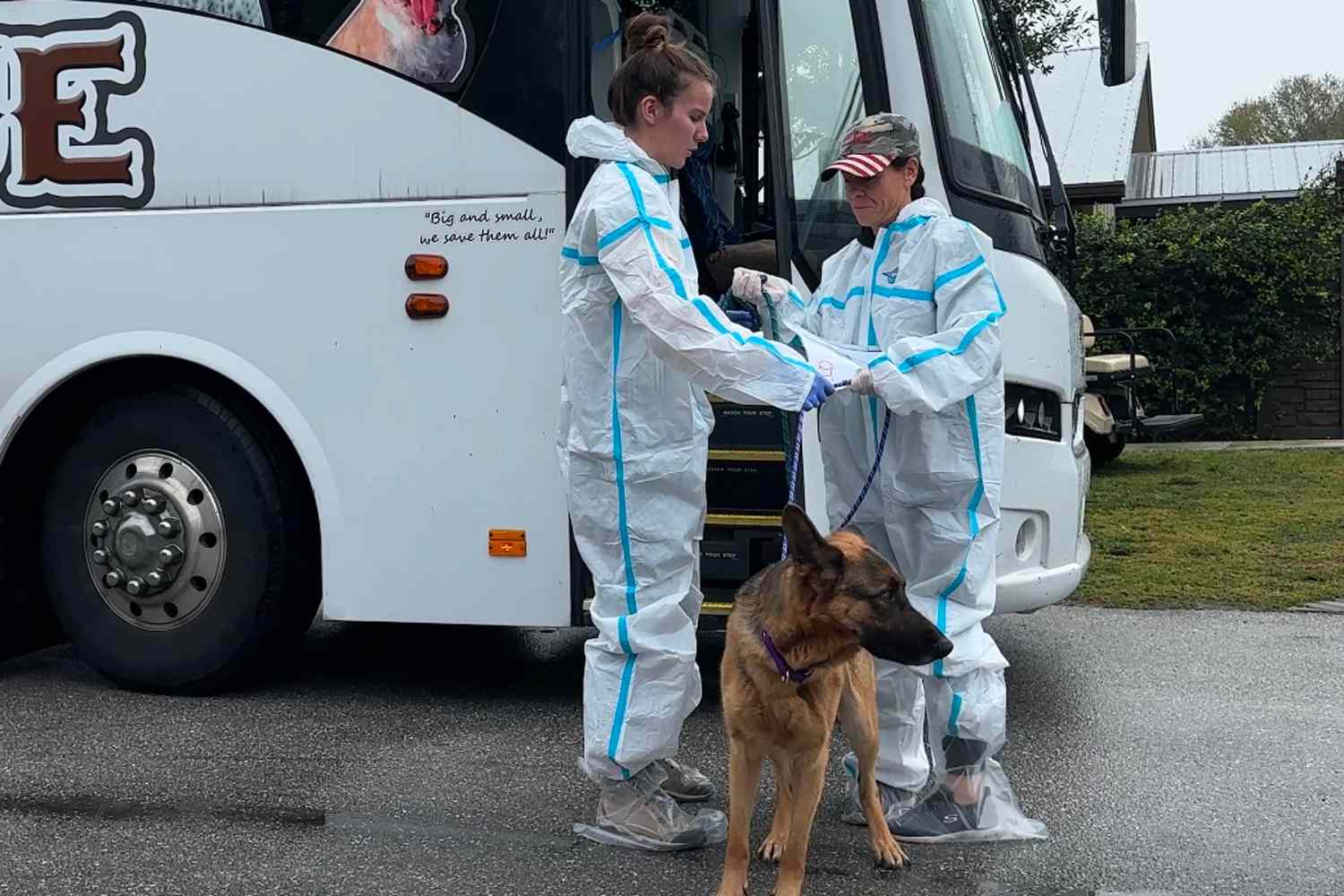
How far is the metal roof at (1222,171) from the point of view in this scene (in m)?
21.3

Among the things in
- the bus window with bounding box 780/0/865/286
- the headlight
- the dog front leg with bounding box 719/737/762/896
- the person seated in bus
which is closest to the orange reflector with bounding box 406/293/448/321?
the person seated in bus

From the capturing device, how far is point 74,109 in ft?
17.7

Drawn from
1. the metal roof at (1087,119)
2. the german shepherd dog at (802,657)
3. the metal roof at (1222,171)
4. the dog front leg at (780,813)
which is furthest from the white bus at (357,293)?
the metal roof at (1222,171)

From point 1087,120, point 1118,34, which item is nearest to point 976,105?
point 1118,34

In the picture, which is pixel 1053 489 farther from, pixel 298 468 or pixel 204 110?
pixel 204 110

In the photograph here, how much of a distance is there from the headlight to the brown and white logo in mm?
3076

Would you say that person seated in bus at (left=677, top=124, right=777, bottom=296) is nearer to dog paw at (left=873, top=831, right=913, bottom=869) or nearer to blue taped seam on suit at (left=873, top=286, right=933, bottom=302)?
blue taped seam on suit at (left=873, top=286, right=933, bottom=302)

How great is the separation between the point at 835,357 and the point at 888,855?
1.26m

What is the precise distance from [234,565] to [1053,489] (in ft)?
9.38

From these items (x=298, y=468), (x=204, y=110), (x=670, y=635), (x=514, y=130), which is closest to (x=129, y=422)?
(x=298, y=468)

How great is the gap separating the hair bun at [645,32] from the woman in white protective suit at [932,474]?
2.32 feet

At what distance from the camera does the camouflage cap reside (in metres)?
3.95

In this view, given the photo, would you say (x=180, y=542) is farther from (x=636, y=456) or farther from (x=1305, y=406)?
(x=1305, y=406)

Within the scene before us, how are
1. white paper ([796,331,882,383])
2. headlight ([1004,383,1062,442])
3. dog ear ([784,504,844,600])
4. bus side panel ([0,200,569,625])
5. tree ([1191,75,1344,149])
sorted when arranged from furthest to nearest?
tree ([1191,75,1344,149]) < bus side panel ([0,200,569,625]) < headlight ([1004,383,1062,442]) < white paper ([796,331,882,383]) < dog ear ([784,504,844,600])
